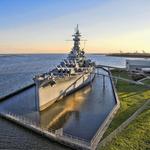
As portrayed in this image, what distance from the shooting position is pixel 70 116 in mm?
36844

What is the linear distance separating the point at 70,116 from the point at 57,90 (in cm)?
999

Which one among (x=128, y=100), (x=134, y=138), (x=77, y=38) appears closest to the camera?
(x=134, y=138)

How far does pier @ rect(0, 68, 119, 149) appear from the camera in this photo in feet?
86.6

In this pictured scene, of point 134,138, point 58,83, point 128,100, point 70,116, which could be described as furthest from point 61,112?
point 134,138

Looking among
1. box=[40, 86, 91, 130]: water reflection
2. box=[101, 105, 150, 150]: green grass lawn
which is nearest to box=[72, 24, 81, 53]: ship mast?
box=[40, 86, 91, 130]: water reflection

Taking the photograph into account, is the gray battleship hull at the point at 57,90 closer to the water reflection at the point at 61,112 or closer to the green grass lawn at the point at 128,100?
the water reflection at the point at 61,112

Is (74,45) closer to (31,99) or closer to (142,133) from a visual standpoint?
(31,99)

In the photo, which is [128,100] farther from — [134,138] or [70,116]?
[134,138]

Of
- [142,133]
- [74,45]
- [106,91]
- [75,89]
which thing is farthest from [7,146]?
[74,45]

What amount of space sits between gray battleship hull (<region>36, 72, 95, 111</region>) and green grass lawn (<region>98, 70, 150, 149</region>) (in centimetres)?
835

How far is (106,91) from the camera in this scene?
58312mm

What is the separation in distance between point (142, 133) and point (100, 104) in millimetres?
19024

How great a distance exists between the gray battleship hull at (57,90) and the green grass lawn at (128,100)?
835cm

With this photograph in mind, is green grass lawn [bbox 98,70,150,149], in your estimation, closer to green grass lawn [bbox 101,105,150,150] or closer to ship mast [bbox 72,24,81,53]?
green grass lawn [bbox 101,105,150,150]
